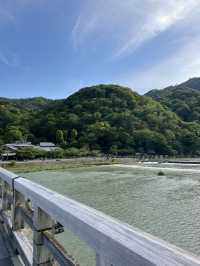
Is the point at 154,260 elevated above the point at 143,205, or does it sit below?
above

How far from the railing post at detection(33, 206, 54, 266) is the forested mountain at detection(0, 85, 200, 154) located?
119ft

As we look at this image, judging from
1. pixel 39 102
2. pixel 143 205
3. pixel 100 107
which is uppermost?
pixel 39 102

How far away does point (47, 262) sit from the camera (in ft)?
3.79

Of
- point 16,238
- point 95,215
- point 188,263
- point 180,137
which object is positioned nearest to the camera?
point 188,263

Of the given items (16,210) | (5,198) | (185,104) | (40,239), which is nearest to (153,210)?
(5,198)

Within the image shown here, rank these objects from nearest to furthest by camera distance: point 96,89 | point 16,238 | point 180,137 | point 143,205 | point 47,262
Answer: point 47,262 < point 16,238 < point 143,205 < point 180,137 < point 96,89

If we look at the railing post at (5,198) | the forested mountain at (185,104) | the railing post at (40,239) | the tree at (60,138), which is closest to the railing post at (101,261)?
the railing post at (40,239)

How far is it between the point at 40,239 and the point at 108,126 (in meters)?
42.2

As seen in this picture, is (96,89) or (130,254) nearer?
(130,254)

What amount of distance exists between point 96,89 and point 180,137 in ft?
90.9

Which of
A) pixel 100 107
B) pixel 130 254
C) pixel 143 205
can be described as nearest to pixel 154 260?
pixel 130 254

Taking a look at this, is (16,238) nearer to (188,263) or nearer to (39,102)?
(188,263)

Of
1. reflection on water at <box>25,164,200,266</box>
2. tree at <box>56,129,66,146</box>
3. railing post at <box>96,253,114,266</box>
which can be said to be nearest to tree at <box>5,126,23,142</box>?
tree at <box>56,129,66,146</box>

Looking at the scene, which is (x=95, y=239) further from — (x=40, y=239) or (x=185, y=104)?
(x=185, y=104)
